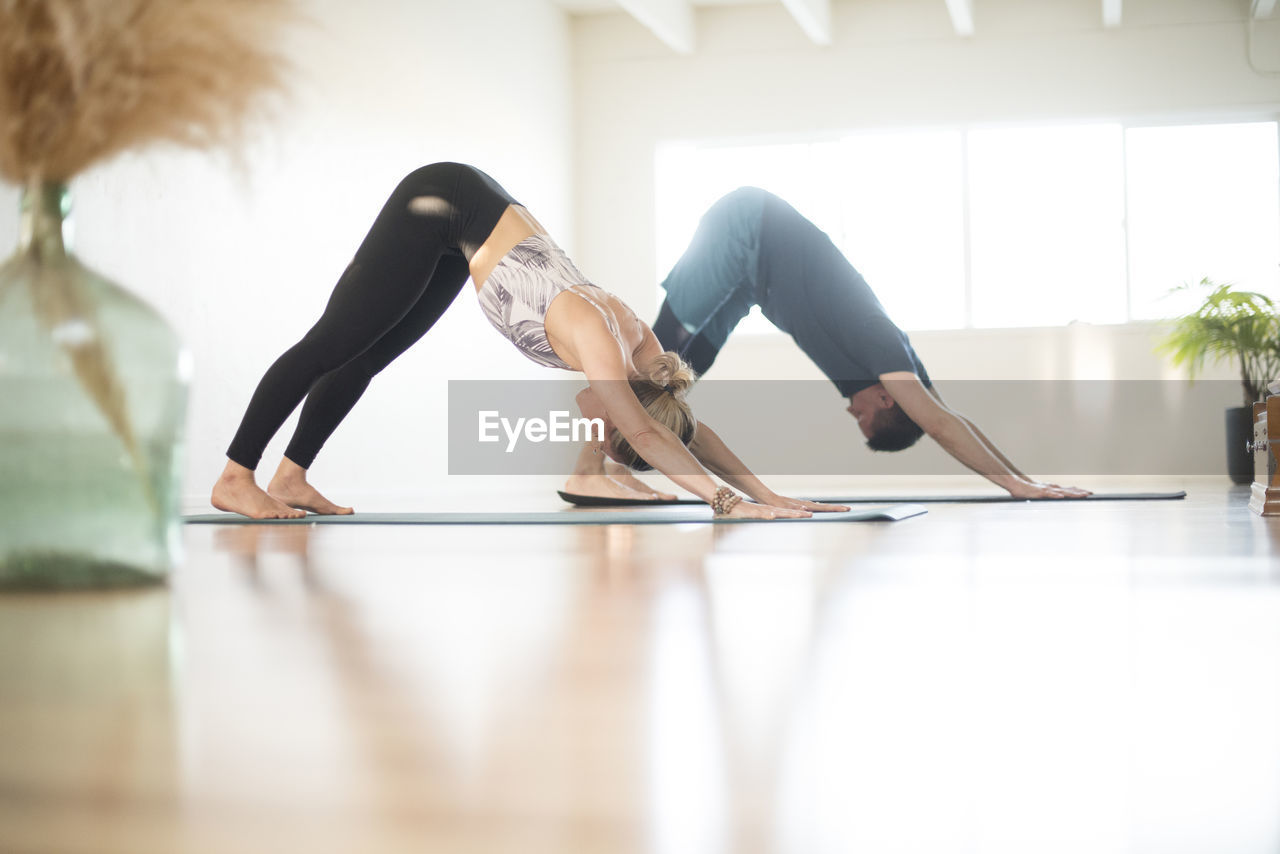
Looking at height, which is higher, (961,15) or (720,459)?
(961,15)

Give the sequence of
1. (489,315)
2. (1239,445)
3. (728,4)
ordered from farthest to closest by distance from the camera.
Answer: (728,4) < (1239,445) < (489,315)

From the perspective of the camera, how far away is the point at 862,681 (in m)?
0.64

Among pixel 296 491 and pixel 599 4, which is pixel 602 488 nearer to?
pixel 296 491

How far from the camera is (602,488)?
3879mm

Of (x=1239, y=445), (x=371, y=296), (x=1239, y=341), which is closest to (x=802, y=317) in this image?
Answer: (x=371, y=296)

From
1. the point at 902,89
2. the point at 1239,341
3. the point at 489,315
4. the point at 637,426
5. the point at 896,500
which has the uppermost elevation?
the point at 902,89

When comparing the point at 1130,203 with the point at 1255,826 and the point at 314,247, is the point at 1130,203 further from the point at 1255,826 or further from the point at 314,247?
the point at 1255,826

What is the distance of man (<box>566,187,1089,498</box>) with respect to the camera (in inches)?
142

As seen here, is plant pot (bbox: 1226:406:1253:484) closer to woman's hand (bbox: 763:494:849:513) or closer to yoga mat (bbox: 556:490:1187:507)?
yoga mat (bbox: 556:490:1187:507)

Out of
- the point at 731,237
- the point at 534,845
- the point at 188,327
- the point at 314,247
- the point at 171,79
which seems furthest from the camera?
the point at 314,247

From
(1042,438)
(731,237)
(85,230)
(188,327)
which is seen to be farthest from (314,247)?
(1042,438)

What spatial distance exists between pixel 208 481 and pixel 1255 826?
4.69 metres

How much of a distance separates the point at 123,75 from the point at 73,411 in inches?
11.4

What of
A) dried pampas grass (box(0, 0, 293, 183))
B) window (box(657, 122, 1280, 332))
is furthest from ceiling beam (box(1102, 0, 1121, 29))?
dried pampas grass (box(0, 0, 293, 183))
